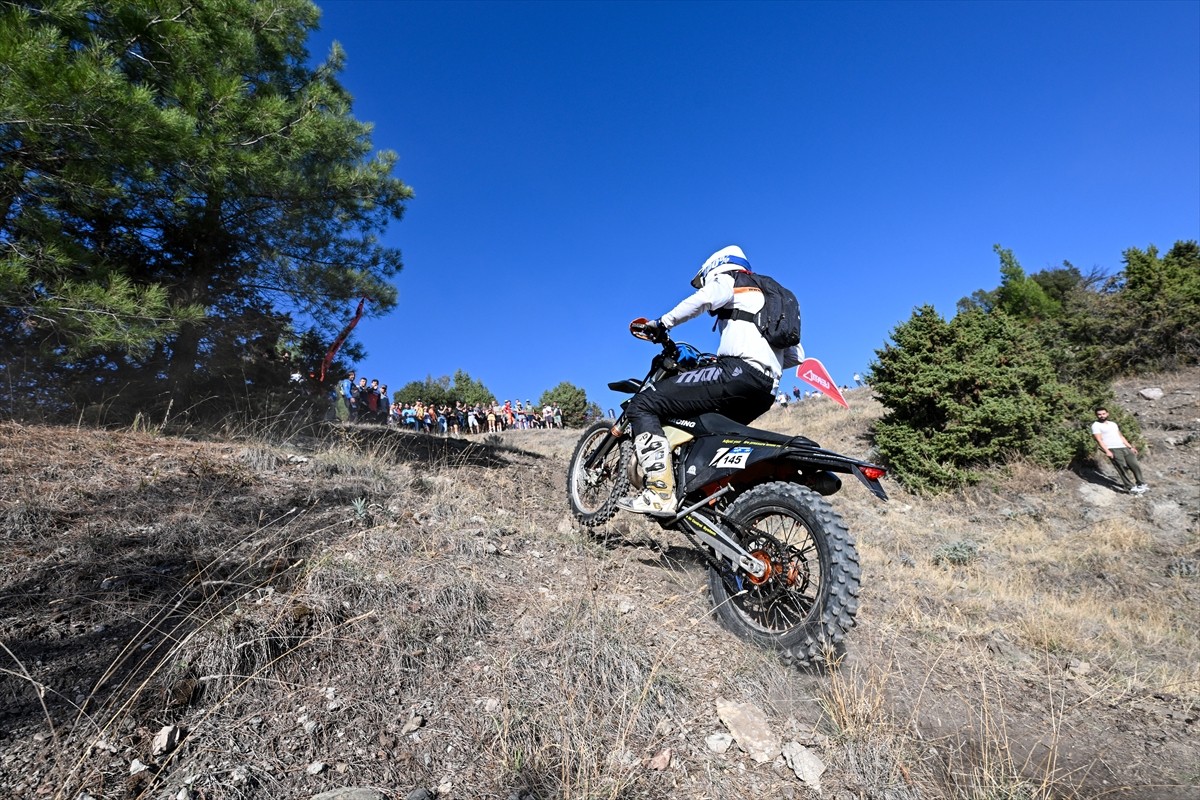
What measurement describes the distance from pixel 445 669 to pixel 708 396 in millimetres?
2069

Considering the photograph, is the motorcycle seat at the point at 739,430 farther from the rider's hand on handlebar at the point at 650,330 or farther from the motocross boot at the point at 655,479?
the rider's hand on handlebar at the point at 650,330

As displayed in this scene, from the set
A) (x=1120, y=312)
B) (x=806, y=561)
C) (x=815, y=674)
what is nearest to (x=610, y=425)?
(x=806, y=561)

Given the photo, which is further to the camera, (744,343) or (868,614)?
(868,614)

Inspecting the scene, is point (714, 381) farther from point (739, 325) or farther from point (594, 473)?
point (594, 473)

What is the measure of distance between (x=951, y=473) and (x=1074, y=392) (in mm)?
3605

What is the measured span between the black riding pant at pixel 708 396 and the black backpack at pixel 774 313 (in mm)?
232

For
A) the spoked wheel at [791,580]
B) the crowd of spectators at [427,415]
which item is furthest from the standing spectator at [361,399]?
the spoked wheel at [791,580]

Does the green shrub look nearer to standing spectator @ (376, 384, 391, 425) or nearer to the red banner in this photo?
the red banner

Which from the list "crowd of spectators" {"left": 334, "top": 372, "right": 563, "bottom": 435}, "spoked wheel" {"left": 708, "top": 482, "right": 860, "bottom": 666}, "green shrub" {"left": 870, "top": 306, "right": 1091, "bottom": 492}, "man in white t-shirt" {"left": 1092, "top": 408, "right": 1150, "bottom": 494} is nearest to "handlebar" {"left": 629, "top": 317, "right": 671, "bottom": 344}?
"spoked wheel" {"left": 708, "top": 482, "right": 860, "bottom": 666}

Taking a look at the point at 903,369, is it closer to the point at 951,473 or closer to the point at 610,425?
the point at 951,473

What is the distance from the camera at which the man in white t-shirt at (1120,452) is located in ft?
32.5

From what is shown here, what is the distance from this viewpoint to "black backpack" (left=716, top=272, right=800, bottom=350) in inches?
129

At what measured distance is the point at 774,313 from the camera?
3.27m

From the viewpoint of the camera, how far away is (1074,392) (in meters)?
11.7
